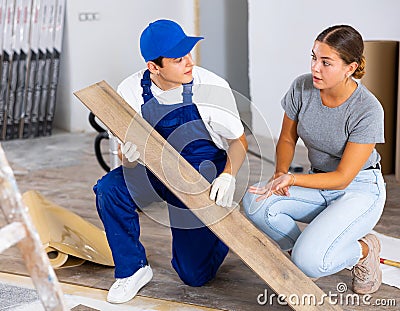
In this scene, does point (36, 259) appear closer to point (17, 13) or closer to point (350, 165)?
point (350, 165)

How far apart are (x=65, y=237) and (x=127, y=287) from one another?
511 mm

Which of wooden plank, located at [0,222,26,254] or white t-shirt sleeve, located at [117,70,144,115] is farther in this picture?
white t-shirt sleeve, located at [117,70,144,115]

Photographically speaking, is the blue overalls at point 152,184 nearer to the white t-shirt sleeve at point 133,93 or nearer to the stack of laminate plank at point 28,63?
the white t-shirt sleeve at point 133,93

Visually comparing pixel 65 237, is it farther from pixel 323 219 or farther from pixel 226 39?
pixel 226 39

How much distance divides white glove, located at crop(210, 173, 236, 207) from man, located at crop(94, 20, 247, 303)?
0.03 metres

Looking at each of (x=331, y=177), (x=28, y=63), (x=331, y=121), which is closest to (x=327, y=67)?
(x=331, y=121)

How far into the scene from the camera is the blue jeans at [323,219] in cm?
→ 246

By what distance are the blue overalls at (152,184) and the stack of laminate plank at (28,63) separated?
3212mm

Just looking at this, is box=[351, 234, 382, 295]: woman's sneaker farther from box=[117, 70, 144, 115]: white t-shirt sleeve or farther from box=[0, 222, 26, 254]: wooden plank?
box=[0, 222, 26, 254]: wooden plank

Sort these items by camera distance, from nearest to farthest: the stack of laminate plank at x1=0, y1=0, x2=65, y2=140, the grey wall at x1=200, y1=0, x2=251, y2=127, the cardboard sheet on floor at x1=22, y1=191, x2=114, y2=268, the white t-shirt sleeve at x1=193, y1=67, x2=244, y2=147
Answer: the white t-shirt sleeve at x1=193, y1=67, x2=244, y2=147 < the cardboard sheet on floor at x1=22, y1=191, x2=114, y2=268 < the stack of laminate plank at x1=0, y1=0, x2=65, y2=140 < the grey wall at x1=200, y1=0, x2=251, y2=127

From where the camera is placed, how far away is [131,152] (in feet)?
8.09

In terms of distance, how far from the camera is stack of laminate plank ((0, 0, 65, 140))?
5.62 meters

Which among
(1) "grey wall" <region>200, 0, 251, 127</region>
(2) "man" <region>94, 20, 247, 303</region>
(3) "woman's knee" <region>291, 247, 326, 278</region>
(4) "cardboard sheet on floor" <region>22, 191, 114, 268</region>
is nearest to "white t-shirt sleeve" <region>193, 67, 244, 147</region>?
(2) "man" <region>94, 20, 247, 303</region>

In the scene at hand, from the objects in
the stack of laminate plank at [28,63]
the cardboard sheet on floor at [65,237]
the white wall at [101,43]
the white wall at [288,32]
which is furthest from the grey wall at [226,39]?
the cardboard sheet on floor at [65,237]
